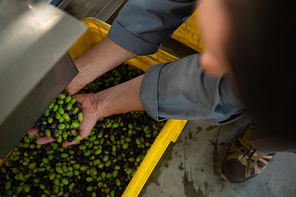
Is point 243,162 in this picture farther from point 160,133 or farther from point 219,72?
point 219,72

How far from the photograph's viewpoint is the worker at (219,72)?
432 millimetres

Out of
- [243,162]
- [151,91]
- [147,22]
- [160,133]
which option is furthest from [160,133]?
[243,162]

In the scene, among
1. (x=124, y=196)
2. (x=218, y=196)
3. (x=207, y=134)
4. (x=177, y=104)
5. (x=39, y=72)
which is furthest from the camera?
(x=207, y=134)

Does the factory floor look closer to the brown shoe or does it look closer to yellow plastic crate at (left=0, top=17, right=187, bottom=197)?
the brown shoe

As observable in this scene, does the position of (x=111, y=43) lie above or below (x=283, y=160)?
above

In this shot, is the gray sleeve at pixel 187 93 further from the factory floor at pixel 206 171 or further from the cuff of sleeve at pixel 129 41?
the factory floor at pixel 206 171

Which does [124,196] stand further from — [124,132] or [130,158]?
[124,132]

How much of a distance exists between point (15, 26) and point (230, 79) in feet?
1.77

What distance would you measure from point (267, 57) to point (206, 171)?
1228 mm

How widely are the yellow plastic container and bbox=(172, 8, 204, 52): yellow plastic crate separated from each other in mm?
469

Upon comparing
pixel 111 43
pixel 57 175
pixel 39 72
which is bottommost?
pixel 57 175

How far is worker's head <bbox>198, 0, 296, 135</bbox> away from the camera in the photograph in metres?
0.40

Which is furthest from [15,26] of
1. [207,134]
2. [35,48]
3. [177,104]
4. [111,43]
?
[207,134]

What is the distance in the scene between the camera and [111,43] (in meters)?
1.18
